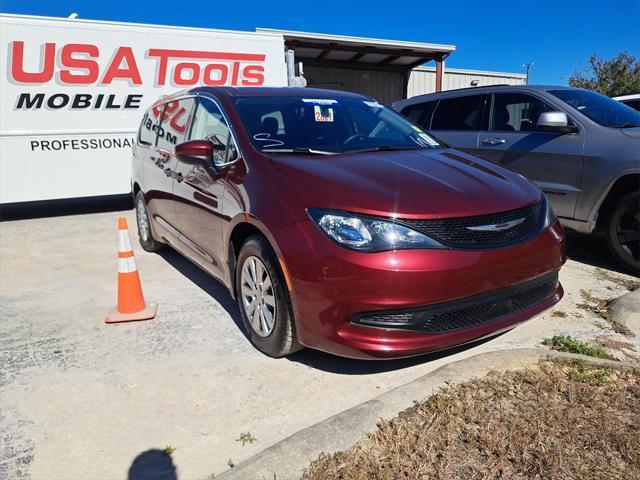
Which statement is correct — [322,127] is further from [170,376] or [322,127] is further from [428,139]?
[170,376]

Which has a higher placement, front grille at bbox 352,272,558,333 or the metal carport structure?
the metal carport structure

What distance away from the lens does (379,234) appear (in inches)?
93.9

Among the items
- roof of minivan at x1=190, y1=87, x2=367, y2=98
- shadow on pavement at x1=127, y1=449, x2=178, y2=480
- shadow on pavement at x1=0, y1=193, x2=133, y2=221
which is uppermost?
roof of minivan at x1=190, y1=87, x2=367, y2=98

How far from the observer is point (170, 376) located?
2.88 metres

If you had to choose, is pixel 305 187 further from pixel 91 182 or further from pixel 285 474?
pixel 91 182

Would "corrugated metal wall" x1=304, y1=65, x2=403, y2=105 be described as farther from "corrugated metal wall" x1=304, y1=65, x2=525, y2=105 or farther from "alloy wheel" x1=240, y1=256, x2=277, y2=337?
"alloy wheel" x1=240, y1=256, x2=277, y2=337

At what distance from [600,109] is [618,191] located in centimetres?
96

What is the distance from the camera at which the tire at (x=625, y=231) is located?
431cm

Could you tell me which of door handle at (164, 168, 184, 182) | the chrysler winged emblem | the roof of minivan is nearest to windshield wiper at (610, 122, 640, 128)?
the roof of minivan

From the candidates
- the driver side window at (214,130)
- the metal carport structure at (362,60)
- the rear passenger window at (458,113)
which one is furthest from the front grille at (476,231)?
the metal carport structure at (362,60)

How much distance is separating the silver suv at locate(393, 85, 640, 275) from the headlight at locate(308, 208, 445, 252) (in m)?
2.91

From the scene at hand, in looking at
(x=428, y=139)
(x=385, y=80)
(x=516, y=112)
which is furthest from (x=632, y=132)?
(x=385, y=80)

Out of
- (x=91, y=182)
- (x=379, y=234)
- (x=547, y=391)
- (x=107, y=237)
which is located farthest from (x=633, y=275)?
(x=91, y=182)

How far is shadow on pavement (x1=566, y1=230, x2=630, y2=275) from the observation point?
4.81m
